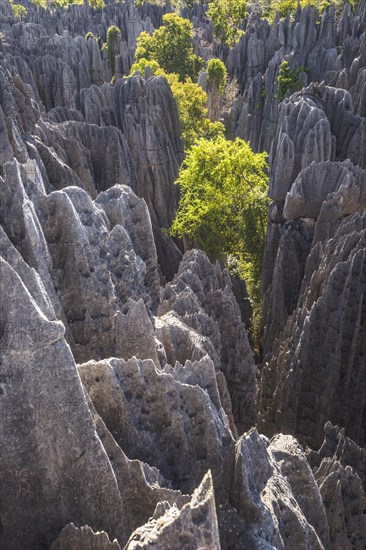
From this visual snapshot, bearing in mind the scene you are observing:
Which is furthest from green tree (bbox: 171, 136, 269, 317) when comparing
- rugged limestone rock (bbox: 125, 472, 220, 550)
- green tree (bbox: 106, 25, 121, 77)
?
green tree (bbox: 106, 25, 121, 77)

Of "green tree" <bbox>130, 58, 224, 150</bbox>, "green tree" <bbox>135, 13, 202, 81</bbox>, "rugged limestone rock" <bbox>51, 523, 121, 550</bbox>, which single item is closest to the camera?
"rugged limestone rock" <bbox>51, 523, 121, 550</bbox>

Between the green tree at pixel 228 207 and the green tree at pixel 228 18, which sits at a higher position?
the green tree at pixel 228 18

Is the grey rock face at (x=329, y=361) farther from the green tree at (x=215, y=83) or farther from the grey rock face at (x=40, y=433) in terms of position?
the green tree at (x=215, y=83)

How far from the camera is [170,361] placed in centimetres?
973

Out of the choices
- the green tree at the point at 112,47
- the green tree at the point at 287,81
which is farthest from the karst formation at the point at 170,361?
the green tree at the point at 112,47

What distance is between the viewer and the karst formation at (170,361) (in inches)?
191

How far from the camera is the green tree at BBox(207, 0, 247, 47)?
61741mm

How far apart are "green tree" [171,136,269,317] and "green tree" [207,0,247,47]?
41.0 metres

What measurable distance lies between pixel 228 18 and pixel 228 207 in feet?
166

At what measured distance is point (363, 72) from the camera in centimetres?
3303

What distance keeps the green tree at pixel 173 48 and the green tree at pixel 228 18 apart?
1531cm

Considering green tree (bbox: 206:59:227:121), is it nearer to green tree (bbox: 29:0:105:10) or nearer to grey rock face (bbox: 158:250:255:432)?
grey rock face (bbox: 158:250:255:432)

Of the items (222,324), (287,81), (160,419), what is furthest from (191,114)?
(160,419)

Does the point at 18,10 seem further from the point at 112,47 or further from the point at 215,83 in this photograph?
the point at 215,83
